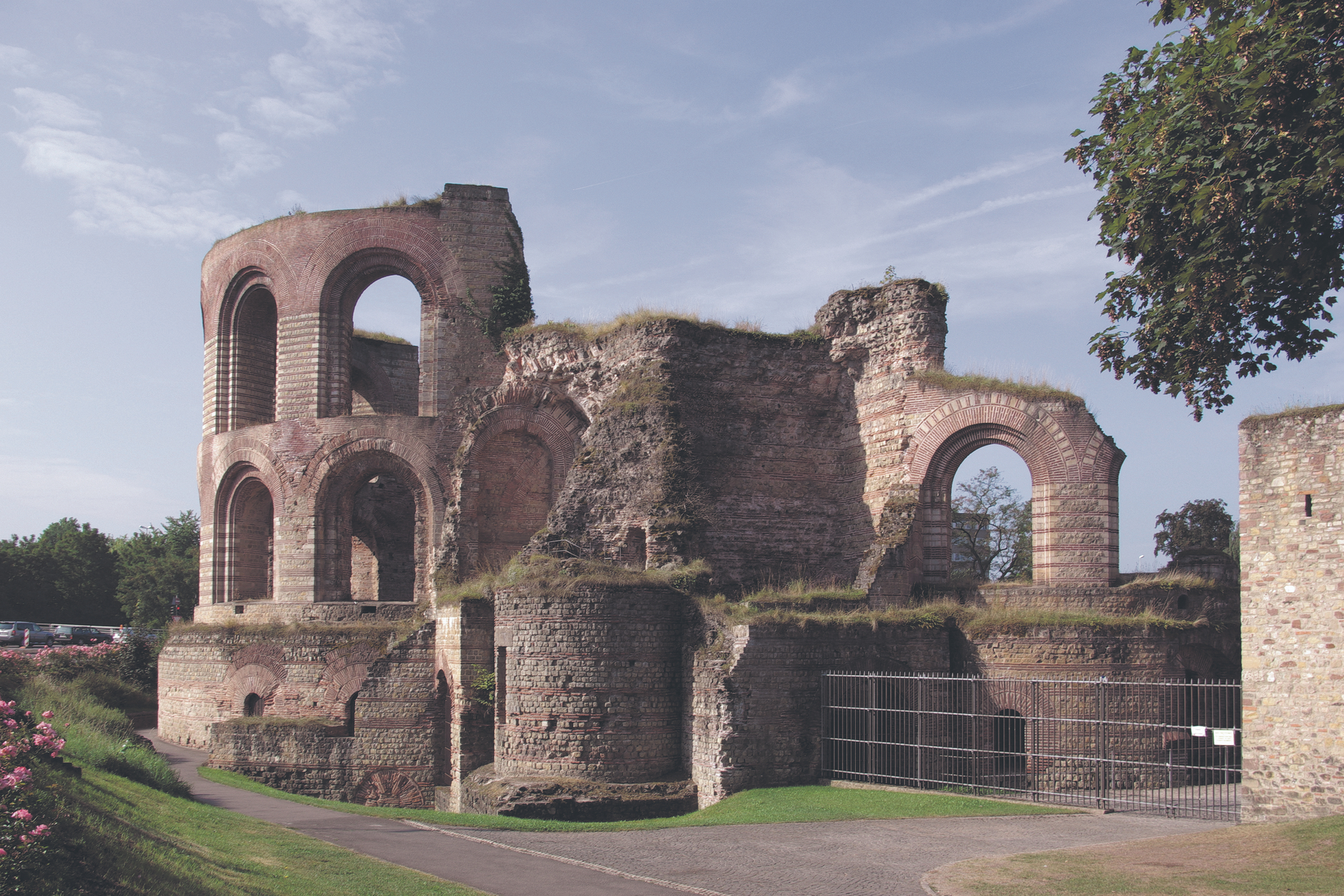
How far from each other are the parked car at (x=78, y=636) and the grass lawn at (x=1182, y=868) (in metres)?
35.4

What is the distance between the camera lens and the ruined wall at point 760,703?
1567 centimetres

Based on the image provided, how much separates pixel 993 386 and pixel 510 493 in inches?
384

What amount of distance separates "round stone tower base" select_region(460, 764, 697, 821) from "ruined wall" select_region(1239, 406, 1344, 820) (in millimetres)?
7300

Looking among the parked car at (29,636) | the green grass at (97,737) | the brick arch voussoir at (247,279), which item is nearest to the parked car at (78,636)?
the parked car at (29,636)

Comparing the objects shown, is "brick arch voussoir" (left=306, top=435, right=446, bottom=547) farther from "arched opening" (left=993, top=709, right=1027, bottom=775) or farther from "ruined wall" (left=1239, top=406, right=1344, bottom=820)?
"ruined wall" (left=1239, top=406, right=1344, bottom=820)

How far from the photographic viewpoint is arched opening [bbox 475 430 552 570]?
22.6 meters

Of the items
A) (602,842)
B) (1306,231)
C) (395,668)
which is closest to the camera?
(1306,231)

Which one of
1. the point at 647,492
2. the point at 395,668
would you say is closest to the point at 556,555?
the point at 647,492

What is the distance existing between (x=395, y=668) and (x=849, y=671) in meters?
8.50

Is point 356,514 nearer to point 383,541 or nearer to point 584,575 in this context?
point 383,541

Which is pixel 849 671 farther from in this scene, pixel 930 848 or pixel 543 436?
pixel 543 436

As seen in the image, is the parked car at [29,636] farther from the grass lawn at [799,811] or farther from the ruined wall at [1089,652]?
the ruined wall at [1089,652]

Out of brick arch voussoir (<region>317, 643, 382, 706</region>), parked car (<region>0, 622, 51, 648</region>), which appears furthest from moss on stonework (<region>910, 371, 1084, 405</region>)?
parked car (<region>0, 622, 51, 648</region>)

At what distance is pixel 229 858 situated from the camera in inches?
413
